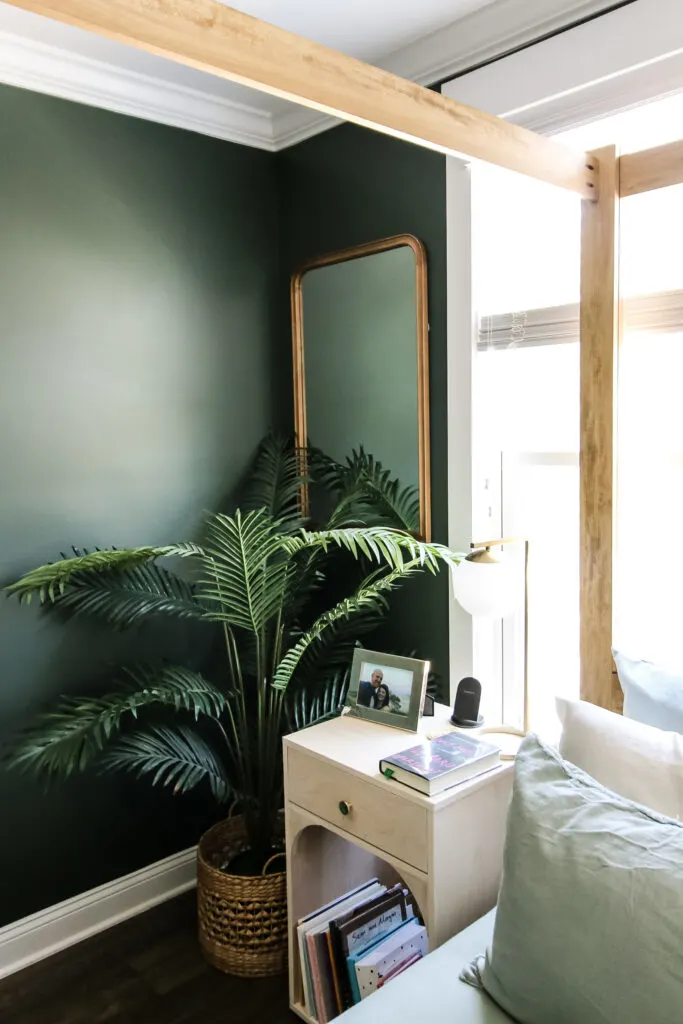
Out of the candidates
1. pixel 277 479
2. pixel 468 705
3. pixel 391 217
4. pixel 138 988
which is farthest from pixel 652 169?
pixel 138 988

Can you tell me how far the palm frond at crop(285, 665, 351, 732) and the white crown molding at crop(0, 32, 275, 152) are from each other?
168cm

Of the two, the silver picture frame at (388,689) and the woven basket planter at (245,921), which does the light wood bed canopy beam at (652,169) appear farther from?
the woven basket planter at (245,921)

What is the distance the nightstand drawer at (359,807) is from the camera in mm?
1697

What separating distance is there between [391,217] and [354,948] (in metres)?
1.89

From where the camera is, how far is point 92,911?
7.93 ft

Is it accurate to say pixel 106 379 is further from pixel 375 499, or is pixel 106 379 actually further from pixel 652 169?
pixel 652 169

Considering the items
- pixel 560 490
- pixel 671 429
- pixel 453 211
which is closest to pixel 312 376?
pixel 453 211

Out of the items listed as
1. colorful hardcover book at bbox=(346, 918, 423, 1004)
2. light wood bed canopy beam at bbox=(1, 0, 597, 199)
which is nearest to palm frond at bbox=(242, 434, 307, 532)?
colorful hardcover book at bbox=(346, 918, 423, 1004)

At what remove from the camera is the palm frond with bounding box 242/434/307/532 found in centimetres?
253

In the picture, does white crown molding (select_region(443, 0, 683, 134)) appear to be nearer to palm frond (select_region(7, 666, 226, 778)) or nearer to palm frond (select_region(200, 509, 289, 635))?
palm frond (select_region(200, 509, 289, 635))

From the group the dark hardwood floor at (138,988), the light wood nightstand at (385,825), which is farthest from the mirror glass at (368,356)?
the dark hardwood floor at (138,988)

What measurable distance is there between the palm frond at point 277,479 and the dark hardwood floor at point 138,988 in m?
1.21

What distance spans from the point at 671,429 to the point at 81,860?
197 cm

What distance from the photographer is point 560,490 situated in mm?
2146
